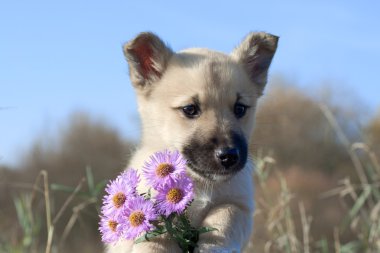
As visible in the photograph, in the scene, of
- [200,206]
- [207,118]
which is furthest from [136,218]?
[207,118]

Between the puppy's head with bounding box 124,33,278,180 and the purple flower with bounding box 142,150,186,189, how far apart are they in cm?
97

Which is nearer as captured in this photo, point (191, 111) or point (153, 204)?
point (153, 204)

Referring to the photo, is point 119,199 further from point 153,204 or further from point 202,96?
point 202,96

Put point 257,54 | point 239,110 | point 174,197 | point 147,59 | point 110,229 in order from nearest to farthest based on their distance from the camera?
point 174,197
point 110,229
point 239,110
point 147,59
point 257,54

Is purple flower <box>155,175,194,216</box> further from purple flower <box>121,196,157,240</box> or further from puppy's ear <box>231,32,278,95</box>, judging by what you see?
puppy's ear <box>231,32,278,95</box>

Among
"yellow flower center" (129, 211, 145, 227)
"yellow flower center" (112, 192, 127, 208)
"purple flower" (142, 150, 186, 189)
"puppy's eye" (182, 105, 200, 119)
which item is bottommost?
"puppy's eye" (182, 105, 200, 119)

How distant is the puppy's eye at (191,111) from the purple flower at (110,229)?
57.2 inches

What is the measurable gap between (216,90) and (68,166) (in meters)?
23.0

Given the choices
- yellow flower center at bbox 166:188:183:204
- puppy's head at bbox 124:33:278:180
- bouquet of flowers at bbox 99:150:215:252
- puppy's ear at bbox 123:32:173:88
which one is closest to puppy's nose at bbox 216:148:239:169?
puppy's head at bbox 124:33:278:180

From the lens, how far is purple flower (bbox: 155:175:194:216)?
2979 millimetres

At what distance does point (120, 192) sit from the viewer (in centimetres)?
309

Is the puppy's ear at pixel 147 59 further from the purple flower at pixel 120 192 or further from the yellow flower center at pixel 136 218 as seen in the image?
the yellow flower center at pixel 136 218

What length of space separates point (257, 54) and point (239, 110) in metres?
0.91

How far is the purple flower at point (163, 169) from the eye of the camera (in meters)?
3.04
